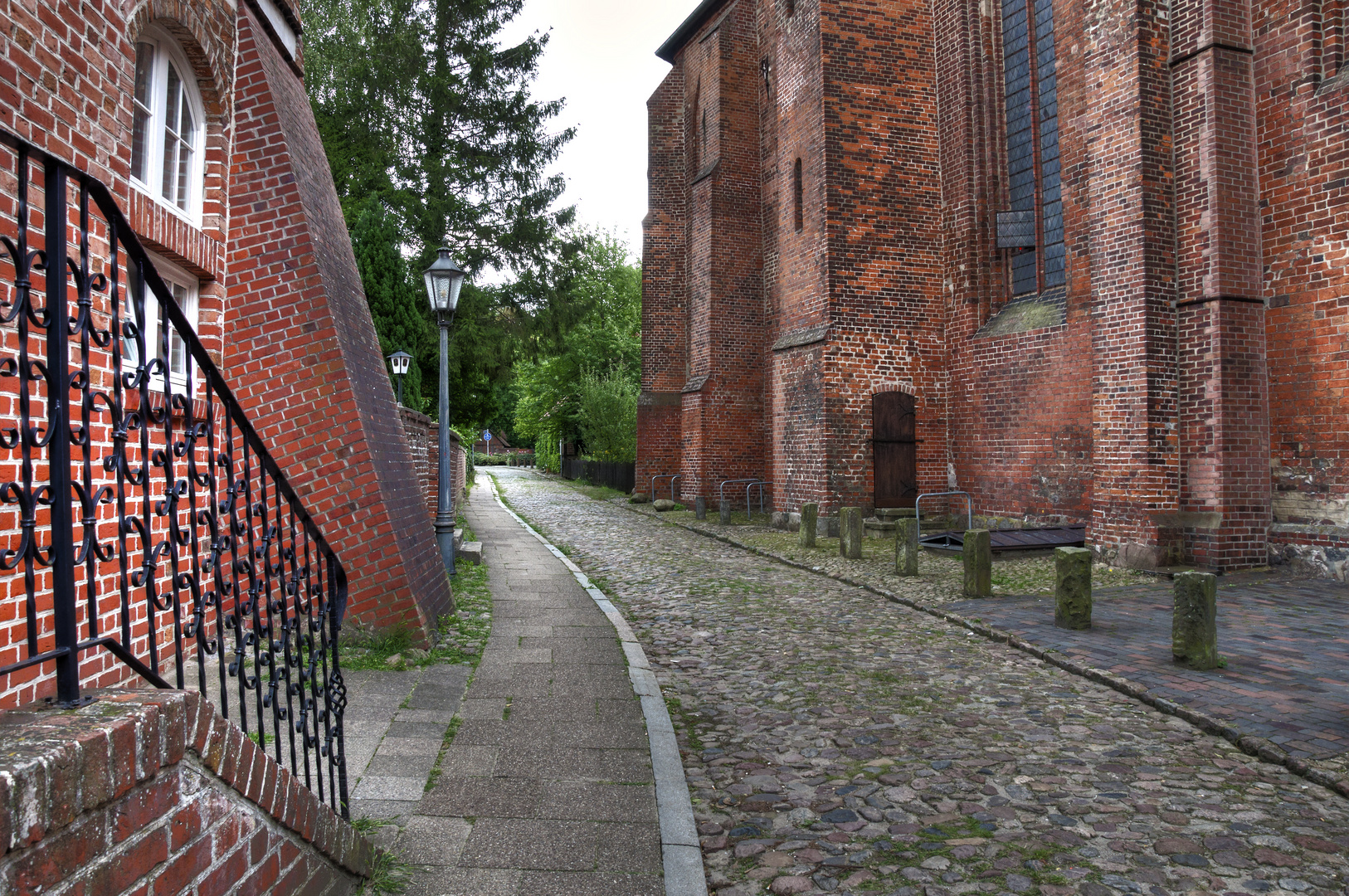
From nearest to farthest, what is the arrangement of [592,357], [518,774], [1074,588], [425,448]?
[518,774] → [1074,588] → [425,448] → [592,357]

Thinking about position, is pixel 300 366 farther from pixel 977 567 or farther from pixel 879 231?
pixel 879 231

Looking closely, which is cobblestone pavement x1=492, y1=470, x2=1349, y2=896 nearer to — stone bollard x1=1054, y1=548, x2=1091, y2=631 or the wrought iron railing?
stone bollard x1=1054, y1=548, x2=1091, y2=631

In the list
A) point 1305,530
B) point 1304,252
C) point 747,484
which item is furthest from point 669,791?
point 747,484

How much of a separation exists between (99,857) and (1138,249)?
11837 mm

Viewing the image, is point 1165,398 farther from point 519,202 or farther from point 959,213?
point 519,202

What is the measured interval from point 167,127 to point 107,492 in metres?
4.67

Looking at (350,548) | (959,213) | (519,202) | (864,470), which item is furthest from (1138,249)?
(519,202)

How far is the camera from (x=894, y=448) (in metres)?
15.1

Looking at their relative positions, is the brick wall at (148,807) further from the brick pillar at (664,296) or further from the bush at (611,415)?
the bush at (611,415)

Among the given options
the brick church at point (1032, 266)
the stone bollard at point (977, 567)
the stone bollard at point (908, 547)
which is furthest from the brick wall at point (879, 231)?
the stone bollard at point (977, 567)

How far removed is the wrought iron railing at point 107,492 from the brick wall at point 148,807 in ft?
0.48

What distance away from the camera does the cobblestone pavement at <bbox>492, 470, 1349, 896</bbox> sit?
10.6 feet

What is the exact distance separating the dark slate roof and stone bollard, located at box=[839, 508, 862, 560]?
50.9ft

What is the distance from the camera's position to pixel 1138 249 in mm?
10547
